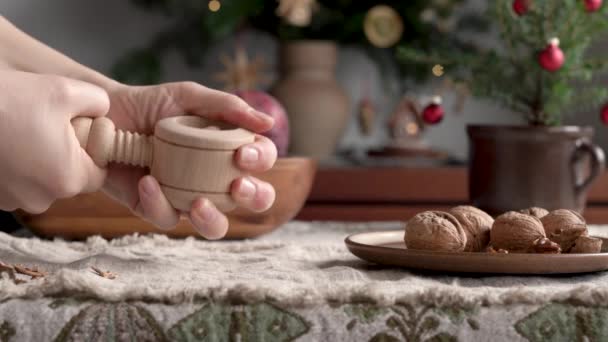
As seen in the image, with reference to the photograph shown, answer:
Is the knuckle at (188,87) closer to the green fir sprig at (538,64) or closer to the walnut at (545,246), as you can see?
the walnut at (545,246)

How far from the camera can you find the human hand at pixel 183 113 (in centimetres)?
58

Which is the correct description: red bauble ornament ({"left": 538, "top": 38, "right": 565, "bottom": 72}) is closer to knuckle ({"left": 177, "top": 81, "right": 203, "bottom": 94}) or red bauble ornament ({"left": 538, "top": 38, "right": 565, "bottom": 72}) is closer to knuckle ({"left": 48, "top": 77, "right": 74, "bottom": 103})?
knuckle ({"left": 177, "top": 81, "right": 203, "bottom": 94})

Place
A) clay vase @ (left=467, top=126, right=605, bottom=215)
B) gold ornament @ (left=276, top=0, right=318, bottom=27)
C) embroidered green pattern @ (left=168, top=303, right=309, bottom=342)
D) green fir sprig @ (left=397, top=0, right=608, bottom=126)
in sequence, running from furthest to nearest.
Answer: gold ornament @ (left=276, top=0, right=318, bottom=27)
green fir sprig @ (left=397, top=0, right=608, bottom=126)
clay vase @ (left=467, top=126, right=605, bottom=215)
embroidered green pattern @ (left=168, top=303, right=309, bottom=342)

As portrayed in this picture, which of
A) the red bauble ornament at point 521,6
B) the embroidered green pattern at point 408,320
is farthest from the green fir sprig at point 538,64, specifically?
the embroidered green pattern at point 408,320

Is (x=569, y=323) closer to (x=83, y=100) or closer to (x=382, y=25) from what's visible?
(x=83, y=100)

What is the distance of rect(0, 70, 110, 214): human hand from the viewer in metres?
0.50

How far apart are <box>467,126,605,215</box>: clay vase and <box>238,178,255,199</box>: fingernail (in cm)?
39

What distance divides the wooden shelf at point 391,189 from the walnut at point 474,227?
1091 millimetres

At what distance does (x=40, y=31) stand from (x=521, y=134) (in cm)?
165

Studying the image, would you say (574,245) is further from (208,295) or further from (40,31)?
(40,31)

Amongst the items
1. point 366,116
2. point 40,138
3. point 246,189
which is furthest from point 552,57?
point 366,116

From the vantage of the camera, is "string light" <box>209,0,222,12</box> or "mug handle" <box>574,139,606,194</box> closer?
"mug handle" <box>574,139,606,194</box>

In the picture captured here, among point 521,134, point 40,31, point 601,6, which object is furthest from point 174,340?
point 40,31

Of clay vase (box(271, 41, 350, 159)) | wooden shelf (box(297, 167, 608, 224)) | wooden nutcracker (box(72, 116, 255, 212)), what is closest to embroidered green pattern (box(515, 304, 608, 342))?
wooden nutcracker (box(72, 116, 255, 212))
